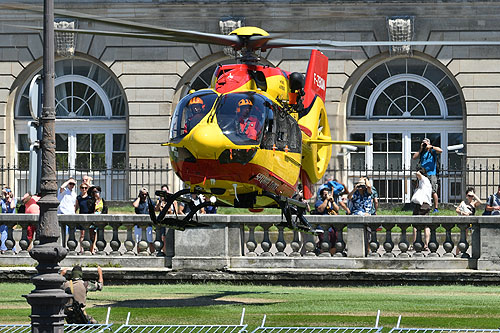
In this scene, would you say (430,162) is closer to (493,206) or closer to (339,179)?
(493,206)

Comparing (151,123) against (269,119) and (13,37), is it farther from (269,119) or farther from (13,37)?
(269,119)

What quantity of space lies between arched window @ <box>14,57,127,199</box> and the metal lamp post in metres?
24.8

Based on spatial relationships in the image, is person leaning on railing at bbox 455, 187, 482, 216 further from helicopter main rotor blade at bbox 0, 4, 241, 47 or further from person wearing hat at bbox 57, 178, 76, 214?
helicopter main rotor blade at bbox 0, 4, 241, 47

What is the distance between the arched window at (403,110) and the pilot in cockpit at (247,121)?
766 inches

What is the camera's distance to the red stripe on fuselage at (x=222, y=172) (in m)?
21.1

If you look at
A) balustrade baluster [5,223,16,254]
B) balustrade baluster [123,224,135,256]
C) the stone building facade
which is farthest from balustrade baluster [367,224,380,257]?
the stone building facade

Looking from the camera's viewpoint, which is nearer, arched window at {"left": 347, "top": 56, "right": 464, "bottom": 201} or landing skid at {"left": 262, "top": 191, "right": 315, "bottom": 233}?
landing skid at {"left": 262, "top": 191, "right": 315, "bottom": 233}

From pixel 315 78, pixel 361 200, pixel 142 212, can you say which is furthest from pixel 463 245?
pixel 142 212

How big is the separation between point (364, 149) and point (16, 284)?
56.5 feet

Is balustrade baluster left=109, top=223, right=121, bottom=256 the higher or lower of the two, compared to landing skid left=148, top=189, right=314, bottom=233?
lower

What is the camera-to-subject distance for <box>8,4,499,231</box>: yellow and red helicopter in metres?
21.0

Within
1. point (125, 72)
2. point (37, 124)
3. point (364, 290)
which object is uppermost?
point (125, 72)

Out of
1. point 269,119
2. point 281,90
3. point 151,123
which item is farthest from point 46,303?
point 151,123

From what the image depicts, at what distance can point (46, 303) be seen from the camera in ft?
50.7
